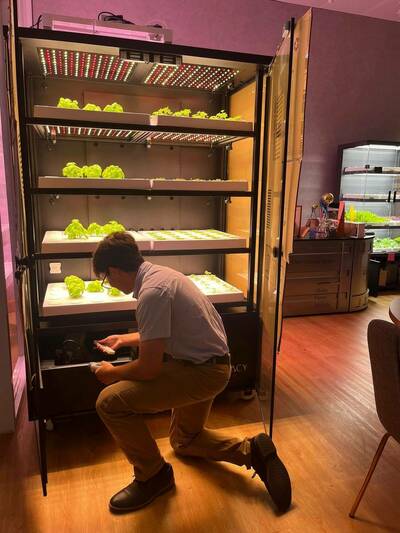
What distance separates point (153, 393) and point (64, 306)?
90 centimetres

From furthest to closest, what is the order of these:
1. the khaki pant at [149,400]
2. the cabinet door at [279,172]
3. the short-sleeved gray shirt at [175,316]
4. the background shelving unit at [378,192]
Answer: the background shelving unit at [378,192], the cabinet door at [279,172], the khaki pant at [149,400], the short-sleeved gray shirt at [175,316]

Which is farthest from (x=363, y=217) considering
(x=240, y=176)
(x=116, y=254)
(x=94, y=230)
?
(x=116, y=254)

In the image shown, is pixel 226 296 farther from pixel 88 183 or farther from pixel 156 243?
pixel 88 183

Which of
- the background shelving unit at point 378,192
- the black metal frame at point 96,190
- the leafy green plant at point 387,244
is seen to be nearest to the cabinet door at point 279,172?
the black metal frame at point 96,190

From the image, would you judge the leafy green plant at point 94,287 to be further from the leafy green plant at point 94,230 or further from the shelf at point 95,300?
the leafy green plant at point 94,230

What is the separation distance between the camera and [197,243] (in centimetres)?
277

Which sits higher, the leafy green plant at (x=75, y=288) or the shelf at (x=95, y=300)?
the leafy green plant at (x=75, y=288)

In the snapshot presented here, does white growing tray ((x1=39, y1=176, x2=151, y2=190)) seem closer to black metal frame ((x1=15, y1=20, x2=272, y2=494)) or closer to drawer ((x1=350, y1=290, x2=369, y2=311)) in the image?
black metal frame ((x1=15, y1=20, x2=272, y2=494))

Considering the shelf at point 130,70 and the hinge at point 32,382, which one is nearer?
the hinge at point 32,382

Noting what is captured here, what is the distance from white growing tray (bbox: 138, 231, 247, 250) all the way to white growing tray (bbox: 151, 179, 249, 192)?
0.33 metres

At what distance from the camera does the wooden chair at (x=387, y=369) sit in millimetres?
1580

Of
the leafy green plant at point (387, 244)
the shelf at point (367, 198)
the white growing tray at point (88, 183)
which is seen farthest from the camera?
the leafy green plant at point (387, 244)

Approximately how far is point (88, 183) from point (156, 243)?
549 mm

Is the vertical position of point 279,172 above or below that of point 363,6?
below
